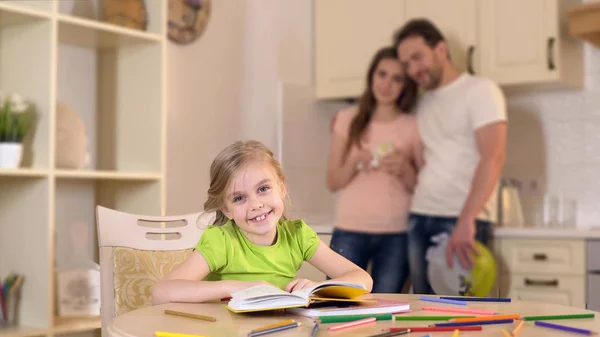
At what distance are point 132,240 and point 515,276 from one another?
188cm

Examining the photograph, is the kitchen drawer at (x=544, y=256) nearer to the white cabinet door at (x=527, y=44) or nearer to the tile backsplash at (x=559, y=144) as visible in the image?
the tile backsplash at (x=559, y=144)

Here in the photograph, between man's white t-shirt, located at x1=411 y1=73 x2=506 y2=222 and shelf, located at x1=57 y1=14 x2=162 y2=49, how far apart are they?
3.90 ft

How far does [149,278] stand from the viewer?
188cm

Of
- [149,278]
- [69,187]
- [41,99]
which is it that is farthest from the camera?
[69,187]

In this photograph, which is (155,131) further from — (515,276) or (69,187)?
(515,276)

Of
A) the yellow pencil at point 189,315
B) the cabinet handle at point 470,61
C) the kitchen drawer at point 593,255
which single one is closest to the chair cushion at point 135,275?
the yellow pencil at point 189,315

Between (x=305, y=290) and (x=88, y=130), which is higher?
(x=88, y=130)

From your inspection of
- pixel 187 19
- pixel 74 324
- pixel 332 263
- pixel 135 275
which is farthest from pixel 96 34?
pixel 332 263

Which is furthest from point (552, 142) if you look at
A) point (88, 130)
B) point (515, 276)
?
point (88, 130)

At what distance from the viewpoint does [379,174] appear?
3.36m

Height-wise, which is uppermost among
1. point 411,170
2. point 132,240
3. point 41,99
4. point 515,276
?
point 41,99

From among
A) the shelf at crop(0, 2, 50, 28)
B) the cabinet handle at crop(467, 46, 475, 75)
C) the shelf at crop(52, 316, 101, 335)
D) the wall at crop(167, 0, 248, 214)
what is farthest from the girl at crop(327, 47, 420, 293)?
the shelf at crop(0, 2, 50, 28)

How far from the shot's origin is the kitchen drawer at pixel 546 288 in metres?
3.11

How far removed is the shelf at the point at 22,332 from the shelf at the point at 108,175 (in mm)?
533
